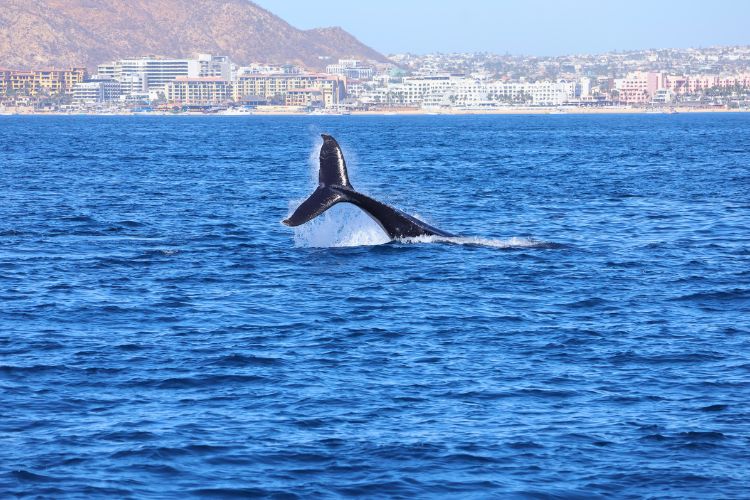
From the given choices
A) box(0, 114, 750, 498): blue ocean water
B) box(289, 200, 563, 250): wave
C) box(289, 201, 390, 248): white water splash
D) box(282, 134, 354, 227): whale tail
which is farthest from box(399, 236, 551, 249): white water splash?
box(282, 134, 354, 227): whale tail

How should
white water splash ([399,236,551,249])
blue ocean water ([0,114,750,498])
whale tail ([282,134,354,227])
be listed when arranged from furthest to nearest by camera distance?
white water splash ([399,236,551,249]), whale tail ([282,134,354,227]), blue ocean water ([0,114,750,498])

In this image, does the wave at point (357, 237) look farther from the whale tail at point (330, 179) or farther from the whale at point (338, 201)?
the whale tail at point (330, 179)

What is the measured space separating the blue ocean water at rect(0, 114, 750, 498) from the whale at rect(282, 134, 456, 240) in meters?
0.63

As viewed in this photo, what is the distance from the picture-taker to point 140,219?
4250 centimetres

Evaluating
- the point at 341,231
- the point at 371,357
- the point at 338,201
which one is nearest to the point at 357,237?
the point at 341,231

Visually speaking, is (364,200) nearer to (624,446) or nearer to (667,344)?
(667,344)

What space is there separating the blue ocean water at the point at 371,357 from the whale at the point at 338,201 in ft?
2.06

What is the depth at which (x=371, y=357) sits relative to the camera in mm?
20203

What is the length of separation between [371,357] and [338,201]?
32.7 ft

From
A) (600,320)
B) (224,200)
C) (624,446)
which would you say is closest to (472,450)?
(624,446)

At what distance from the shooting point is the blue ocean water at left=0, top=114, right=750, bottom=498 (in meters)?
14.7

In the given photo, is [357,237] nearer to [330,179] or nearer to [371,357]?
[330,179]

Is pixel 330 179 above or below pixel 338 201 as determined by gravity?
above

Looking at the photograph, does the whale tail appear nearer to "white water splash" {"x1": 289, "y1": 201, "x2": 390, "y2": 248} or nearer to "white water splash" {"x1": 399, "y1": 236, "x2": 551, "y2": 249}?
"white water splash" {"x1": 289, "y1": 201, "x2": 390, "y2": 248}
